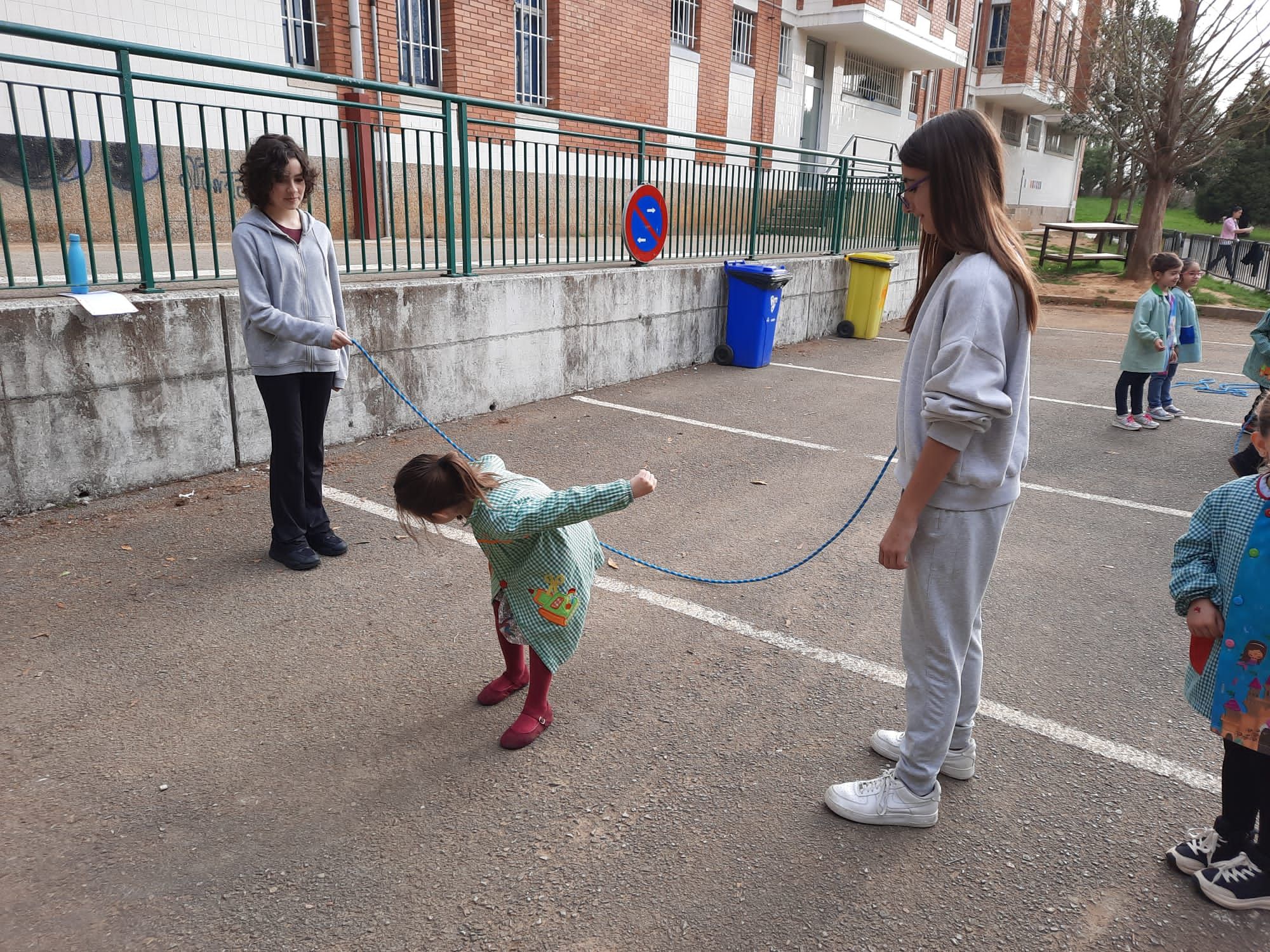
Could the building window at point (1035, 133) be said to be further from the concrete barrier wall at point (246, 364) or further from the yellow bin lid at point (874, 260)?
the concrete barrier wall at point (246, 364)

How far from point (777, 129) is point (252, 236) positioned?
19.9 m

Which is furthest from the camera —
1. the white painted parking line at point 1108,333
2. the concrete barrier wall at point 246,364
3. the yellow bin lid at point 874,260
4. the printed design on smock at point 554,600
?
the white painted parking line at point 1108,333

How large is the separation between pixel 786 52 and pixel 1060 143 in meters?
27.2

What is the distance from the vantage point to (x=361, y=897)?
7.49 ft

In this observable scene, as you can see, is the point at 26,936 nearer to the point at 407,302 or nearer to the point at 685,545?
the point at 685,545

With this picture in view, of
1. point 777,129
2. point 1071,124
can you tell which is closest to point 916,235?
point 777,129

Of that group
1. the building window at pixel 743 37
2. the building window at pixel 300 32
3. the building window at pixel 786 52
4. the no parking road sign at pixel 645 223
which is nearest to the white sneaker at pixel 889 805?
the no parking road sign at pixel 645 223

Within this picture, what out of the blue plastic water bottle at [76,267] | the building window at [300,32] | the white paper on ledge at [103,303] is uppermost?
the building window at [300,32]

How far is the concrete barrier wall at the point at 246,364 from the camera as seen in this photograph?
4.68 m

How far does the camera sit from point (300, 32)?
452 inches

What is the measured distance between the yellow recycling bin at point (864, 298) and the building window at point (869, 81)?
1402 centimetres

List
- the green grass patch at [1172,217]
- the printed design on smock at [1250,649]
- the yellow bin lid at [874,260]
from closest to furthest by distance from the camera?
the printed design on smock at [1250,649], the yellow bin lid at [874,260], the green grass patch at [1172,217]

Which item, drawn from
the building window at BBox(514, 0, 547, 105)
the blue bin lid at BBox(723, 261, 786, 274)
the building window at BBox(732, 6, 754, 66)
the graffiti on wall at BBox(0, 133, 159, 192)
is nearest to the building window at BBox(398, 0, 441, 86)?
the building window at BBox(514, 0, 547, 105)

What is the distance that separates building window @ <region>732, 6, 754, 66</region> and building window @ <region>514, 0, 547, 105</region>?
6.49 metres
